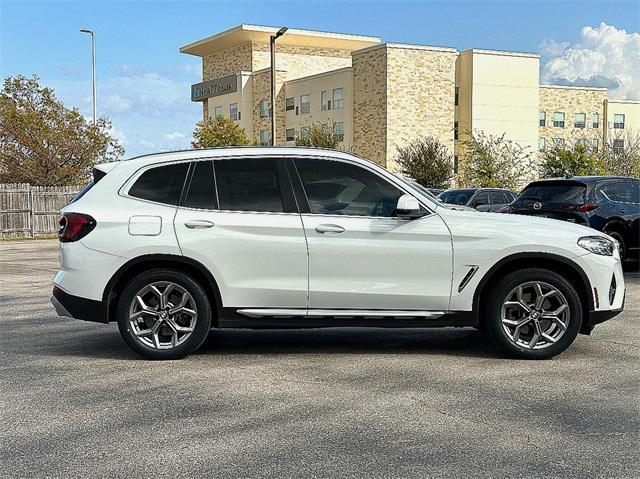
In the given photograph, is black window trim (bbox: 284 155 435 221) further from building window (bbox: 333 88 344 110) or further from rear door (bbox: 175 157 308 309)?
building window (bbox: 333 88 344 110)

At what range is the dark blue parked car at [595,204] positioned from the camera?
13.7m

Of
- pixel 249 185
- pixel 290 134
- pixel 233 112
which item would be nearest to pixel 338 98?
pixel 290 134

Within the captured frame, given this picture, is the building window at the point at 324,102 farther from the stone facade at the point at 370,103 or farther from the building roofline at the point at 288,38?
the building roofline at the point at 288,38

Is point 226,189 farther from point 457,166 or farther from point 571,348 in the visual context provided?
point 457,166

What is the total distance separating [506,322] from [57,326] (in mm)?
5081

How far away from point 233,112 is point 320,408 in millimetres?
71957

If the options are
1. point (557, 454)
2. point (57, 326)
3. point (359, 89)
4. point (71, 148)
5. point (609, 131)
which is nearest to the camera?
point (557, 454)

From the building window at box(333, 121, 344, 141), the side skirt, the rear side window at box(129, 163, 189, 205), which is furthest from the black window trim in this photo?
the building window at box(333, 121, 344, 141)

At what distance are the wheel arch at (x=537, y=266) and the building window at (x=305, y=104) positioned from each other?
61497mm

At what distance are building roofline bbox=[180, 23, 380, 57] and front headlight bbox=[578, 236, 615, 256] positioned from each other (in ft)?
227

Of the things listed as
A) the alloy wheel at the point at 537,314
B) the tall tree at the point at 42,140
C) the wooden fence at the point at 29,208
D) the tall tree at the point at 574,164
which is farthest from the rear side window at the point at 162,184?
the tall tree at the point at 574,164

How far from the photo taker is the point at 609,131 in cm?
7350

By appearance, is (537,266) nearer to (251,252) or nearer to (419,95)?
(251,252)

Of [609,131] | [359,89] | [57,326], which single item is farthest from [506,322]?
[609,131]
